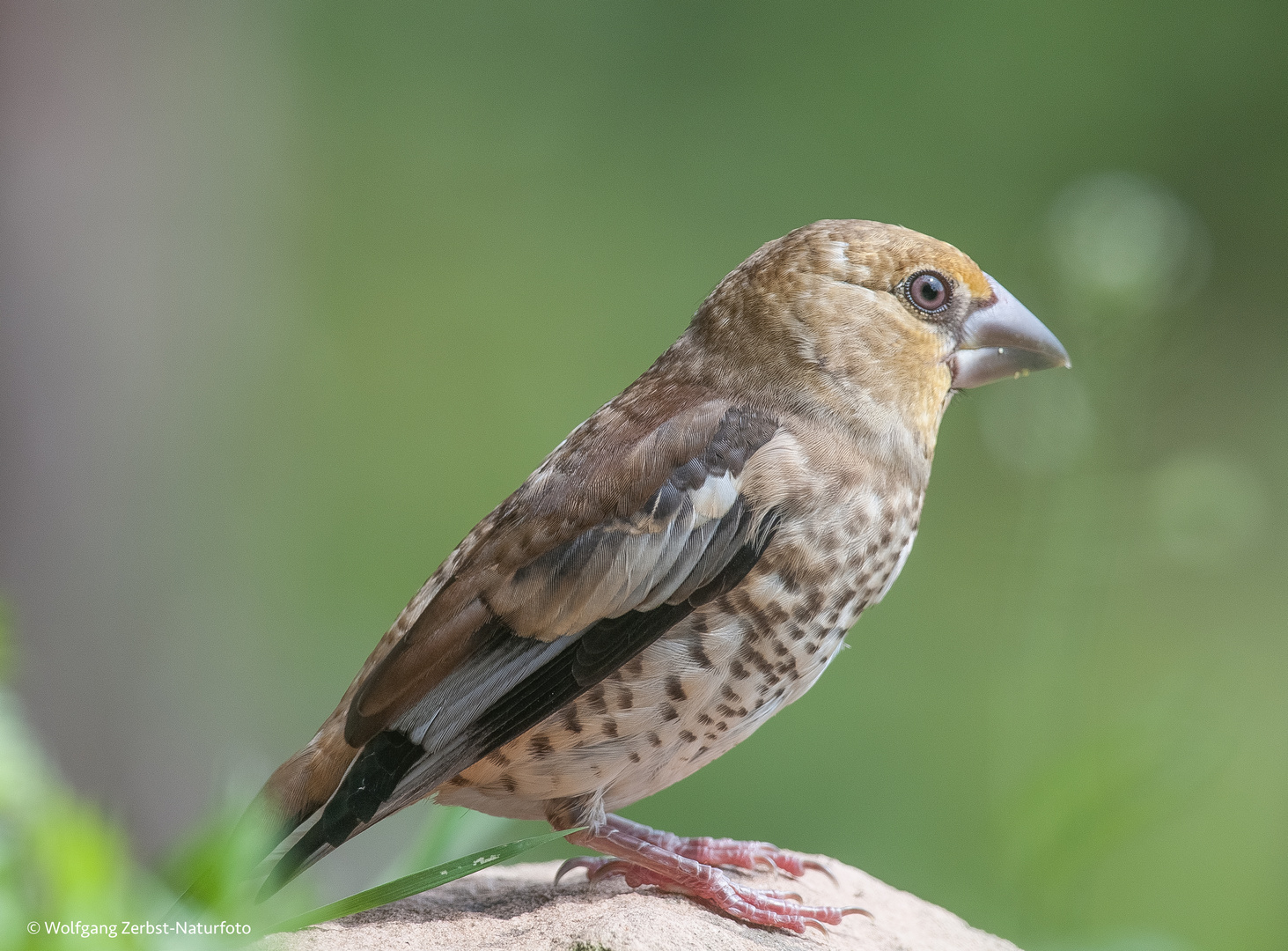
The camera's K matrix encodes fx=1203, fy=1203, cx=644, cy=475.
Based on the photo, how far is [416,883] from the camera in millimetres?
1628

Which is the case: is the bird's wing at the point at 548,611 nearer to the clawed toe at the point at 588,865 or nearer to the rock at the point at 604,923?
the rock at the point at 604,923

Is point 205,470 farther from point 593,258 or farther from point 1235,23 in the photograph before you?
point 1235,23

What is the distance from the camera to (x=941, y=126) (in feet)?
16.8

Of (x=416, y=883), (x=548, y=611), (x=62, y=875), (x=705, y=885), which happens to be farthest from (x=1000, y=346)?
(x=62, y=875)

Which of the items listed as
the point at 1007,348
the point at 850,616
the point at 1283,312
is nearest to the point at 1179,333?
the point at 1283,312

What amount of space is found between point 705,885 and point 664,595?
0.47 metres

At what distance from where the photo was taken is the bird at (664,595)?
1.80 metres

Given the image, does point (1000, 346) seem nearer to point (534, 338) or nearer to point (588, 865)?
point (588, 865)

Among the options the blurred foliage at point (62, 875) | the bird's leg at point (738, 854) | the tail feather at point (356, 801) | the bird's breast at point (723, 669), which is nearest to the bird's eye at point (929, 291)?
the bird's breast at point (723, 669)

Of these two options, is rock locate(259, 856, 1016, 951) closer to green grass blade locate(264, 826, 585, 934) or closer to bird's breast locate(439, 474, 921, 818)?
green grass blade locate(264, 826, 585, 934)

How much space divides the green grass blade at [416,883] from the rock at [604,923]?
0.30ft

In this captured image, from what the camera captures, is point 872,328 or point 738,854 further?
point 738,854

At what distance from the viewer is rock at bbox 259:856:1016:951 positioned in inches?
65.4

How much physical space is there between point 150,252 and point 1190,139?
161 inches
